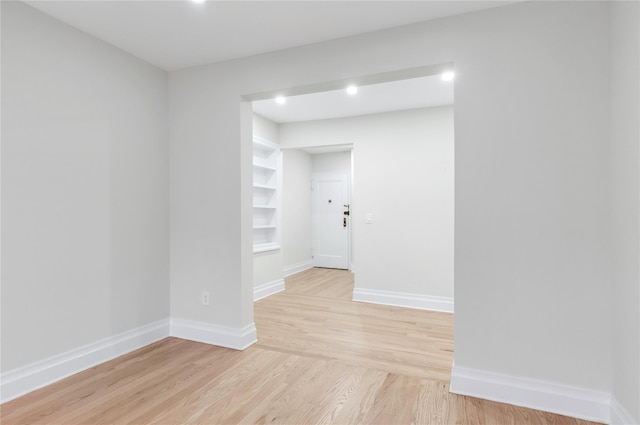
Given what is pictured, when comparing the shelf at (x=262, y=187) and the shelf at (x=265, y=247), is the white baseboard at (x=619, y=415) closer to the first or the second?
the shelf at (x=265, y=247)

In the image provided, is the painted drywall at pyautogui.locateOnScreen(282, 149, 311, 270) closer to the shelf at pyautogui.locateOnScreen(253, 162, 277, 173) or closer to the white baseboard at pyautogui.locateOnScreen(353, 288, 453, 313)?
the shelf at pyautogui.locateOnScreen(253, 162, 277, 173)

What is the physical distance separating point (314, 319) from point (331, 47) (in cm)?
274

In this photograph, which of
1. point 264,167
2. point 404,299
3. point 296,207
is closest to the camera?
point 404,299

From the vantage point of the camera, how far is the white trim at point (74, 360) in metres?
2.08

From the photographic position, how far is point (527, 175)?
211 centimetres

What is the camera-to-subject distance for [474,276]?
7.34 ft

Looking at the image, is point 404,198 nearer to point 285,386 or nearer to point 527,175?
point 527,175

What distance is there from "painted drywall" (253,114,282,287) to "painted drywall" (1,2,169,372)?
1.56 metres

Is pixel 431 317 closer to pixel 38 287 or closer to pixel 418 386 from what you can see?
pixel 418 386

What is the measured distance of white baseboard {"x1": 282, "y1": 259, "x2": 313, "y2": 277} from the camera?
20.5 ft

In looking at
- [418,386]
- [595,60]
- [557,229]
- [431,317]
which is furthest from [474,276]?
[431,317]

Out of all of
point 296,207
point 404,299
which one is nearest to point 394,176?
point 404,299

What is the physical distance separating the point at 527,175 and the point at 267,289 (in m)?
3.67

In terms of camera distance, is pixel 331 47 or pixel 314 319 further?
pixel 314 319
